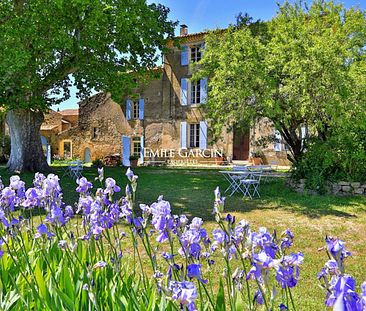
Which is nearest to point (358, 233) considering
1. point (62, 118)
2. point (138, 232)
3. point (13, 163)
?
point (138, 232)

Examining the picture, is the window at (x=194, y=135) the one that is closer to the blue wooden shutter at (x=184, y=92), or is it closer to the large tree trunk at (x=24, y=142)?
the blue wooden shutter at (x=184, y=92)

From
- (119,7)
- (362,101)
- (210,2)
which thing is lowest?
(362,101)

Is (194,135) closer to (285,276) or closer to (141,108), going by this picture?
(141,108)

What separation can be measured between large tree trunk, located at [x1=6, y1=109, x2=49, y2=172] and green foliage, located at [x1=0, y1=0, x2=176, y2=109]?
1441 millimetres

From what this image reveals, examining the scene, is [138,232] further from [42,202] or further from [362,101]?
[362,101]

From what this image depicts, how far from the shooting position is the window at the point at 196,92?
864 inches

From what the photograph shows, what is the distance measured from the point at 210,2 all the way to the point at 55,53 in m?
6.30

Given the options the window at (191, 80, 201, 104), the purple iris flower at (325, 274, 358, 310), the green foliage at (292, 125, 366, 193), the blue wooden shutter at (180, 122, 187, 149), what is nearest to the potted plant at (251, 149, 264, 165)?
the blue wooden shutter at (180, 122, 187, 149)

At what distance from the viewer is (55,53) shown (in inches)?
508

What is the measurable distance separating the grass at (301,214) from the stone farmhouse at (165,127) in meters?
10.3

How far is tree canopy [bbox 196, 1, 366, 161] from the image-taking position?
820 centimetres

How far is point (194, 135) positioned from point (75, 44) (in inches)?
443

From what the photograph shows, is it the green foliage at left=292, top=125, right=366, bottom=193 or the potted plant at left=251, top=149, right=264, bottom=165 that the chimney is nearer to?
the potted plant at left=251, top=149, right=264, bottom=165

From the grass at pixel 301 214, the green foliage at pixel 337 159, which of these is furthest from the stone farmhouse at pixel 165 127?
the grass at pixel 301 214
